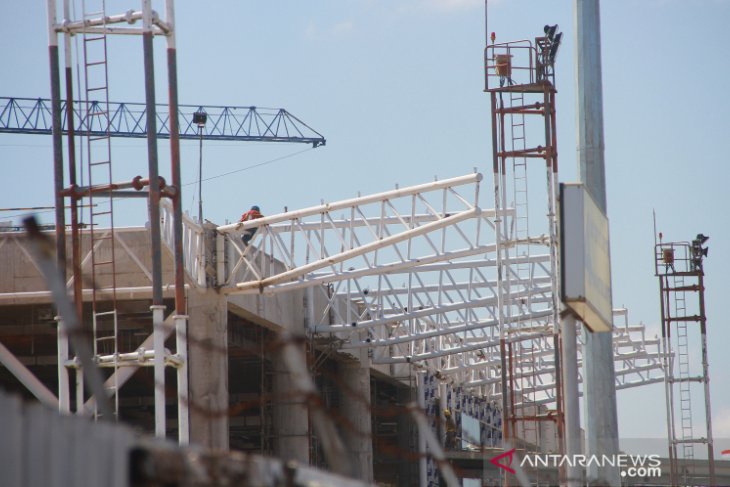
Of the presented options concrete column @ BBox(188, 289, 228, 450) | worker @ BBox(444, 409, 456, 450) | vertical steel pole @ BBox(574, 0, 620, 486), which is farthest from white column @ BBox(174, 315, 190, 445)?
worker @ BBox(444, 409, 456, 450)

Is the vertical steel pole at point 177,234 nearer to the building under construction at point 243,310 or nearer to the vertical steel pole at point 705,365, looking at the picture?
the building under construction at point 243,310

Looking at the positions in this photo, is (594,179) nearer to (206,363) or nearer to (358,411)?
(206,363)

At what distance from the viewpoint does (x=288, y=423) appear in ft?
137

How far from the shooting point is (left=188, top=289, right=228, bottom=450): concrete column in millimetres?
32281

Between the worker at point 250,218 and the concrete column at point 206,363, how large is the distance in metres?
1.82

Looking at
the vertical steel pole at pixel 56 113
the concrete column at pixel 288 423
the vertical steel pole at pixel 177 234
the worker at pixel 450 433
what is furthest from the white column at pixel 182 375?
the worker at pixel 450 433

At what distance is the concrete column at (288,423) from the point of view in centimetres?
4156

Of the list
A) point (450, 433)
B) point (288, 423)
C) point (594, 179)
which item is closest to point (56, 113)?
point (594, 179)

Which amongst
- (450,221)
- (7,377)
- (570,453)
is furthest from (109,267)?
(570,453)

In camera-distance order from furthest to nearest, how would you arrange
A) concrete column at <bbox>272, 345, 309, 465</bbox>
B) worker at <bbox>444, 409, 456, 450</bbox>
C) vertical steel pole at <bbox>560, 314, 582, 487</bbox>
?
worker at <bbox>444, 409, 456, 450</bbox>
concrete column at <bbox>272, 345, 309, 465</bbox>
vertical steel pole at <bbox>560, 314, 582, 487</bbox>

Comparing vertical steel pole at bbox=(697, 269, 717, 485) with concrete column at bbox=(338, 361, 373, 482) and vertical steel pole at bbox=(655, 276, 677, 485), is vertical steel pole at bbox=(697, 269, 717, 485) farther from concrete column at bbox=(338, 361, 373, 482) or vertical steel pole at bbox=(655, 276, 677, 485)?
concrete column at bbox=(338, 361, 373, 482)

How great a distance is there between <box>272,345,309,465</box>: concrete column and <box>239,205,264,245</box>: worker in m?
6.96

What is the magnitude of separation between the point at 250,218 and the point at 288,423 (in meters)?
9.16

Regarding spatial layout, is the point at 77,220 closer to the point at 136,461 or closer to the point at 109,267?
the point at 109,267
